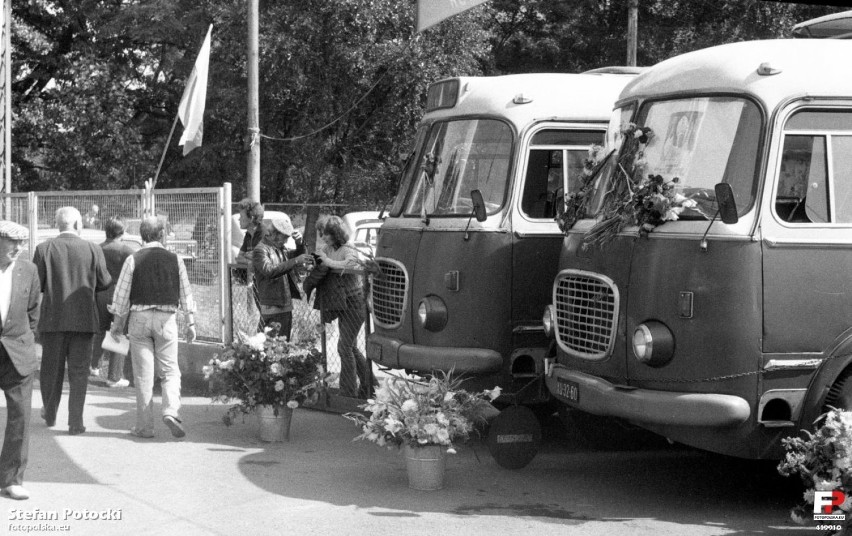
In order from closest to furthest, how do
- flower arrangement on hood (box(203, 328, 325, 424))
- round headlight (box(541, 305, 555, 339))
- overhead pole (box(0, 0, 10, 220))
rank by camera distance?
1. round headlight (box(541, 305, 555, 339))
2. flower arrangement on hood (box(203, 328, 325, 424))
3. overhead pole (box(0, 0, 10, 220))

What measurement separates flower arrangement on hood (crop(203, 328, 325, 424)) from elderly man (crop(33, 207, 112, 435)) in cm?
129

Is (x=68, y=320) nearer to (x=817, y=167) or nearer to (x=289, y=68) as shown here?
(x=817, y=167)

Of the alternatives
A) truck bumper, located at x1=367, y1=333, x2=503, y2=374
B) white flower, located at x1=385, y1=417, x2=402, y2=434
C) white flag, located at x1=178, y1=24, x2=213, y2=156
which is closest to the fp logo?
white flower, located at x1=385, y1=417, x2=402, y2=434

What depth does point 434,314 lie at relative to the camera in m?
9.24

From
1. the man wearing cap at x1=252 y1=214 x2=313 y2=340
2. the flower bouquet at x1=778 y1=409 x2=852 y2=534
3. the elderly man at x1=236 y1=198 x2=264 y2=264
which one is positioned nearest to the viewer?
the flower bouquet at x1=778 y1=409 x2=852 y2=534

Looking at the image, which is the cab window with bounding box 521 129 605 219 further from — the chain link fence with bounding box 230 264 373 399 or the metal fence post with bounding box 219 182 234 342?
the metal fence post with bounding box 219 182 234 342

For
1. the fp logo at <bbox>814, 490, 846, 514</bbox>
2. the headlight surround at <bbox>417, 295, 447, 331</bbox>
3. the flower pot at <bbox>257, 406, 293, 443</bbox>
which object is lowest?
the flower pot at <bbox>257, 406, 293, 443</bbox>

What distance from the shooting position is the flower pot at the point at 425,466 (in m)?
8.20

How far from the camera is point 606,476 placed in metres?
8.99

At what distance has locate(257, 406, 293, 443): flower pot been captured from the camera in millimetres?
10031

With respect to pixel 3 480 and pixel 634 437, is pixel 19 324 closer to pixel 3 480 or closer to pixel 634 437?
pixel 3 480

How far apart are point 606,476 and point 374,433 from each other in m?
1.89

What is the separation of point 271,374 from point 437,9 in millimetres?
3272

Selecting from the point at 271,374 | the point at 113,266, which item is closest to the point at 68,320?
the point at 271,374
